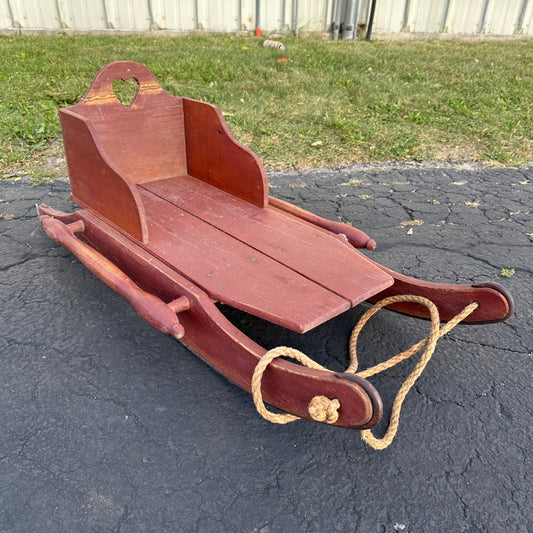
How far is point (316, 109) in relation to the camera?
5074 millimetres

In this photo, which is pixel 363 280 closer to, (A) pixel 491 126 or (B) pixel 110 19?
(A) pixel 491 126

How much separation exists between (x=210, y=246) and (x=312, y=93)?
397cm

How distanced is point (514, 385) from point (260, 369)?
1076 mm

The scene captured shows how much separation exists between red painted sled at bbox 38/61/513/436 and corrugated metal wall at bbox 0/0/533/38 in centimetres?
536

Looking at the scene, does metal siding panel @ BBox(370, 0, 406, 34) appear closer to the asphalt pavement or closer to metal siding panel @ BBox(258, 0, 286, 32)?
metal siding panel @ BBox(258, 0, 286, 32)

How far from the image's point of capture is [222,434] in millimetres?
1686

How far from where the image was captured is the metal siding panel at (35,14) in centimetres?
671

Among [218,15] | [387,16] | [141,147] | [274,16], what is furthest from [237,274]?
[387,16]

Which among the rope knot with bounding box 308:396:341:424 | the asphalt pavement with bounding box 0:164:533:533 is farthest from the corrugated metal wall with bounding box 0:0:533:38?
the rope knot with bounding box 308:396:341:424

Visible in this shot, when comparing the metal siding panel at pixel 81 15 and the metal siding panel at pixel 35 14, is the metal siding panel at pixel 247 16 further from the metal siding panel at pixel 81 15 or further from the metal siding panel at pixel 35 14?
the metal siding panel at pixel 35 14

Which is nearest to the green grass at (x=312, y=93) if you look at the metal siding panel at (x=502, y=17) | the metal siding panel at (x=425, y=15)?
the metal siding panel at (x=425, y=15)

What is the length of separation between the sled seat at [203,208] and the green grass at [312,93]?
63.5 inches

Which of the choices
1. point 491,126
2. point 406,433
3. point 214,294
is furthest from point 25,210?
point 491,126

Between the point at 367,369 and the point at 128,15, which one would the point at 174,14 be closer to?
the point at 128,15
